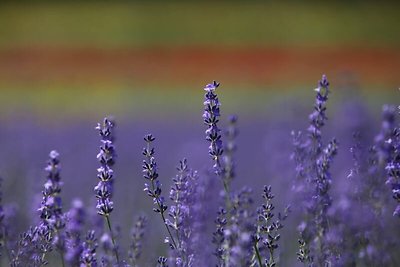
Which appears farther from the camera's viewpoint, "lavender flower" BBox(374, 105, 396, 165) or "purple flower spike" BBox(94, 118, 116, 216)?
"purple flower spike" BBox(94, 118, 116, 216)

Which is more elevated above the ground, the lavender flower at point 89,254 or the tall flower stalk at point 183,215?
the tall flower stalk at point 183,215

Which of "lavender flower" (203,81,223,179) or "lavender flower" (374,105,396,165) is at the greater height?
"lavender flower" (203,81,223,179)

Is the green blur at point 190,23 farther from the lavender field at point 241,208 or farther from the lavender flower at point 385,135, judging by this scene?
the lavender flower at point 385,135

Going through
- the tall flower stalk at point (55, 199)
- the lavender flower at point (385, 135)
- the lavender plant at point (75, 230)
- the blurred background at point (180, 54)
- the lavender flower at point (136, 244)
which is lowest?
the lavender plant at point (75, 230)

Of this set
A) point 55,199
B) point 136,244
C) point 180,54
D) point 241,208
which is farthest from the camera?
point 180,54

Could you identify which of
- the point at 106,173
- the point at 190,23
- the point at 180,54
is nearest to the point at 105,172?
the point at 106,173

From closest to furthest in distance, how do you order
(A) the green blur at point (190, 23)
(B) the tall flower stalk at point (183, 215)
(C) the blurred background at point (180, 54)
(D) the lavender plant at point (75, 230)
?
(D) the lavender plant at point (75, 230), (B) the tall flower stalk at point (183, 215), (C) the blurred background at point (180, 54), (A) the green blur at point (190, 23)

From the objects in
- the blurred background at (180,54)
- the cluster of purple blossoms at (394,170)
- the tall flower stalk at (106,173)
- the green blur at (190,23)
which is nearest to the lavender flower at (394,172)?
the cluster of purple blossoms at (394,170)

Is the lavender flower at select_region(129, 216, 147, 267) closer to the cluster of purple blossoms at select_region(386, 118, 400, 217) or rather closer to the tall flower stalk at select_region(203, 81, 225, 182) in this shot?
the tall flower stalk at select_region(203, 81, 225, 182)

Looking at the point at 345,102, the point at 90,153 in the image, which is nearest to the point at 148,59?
the point at 90,153

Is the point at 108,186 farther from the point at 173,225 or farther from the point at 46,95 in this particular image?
the point at 46,95

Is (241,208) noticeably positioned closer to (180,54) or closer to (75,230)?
(75,230)

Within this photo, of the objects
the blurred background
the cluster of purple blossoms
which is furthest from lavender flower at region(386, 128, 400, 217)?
the blurred background

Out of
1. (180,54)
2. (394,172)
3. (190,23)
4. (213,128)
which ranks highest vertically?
(190,23)
